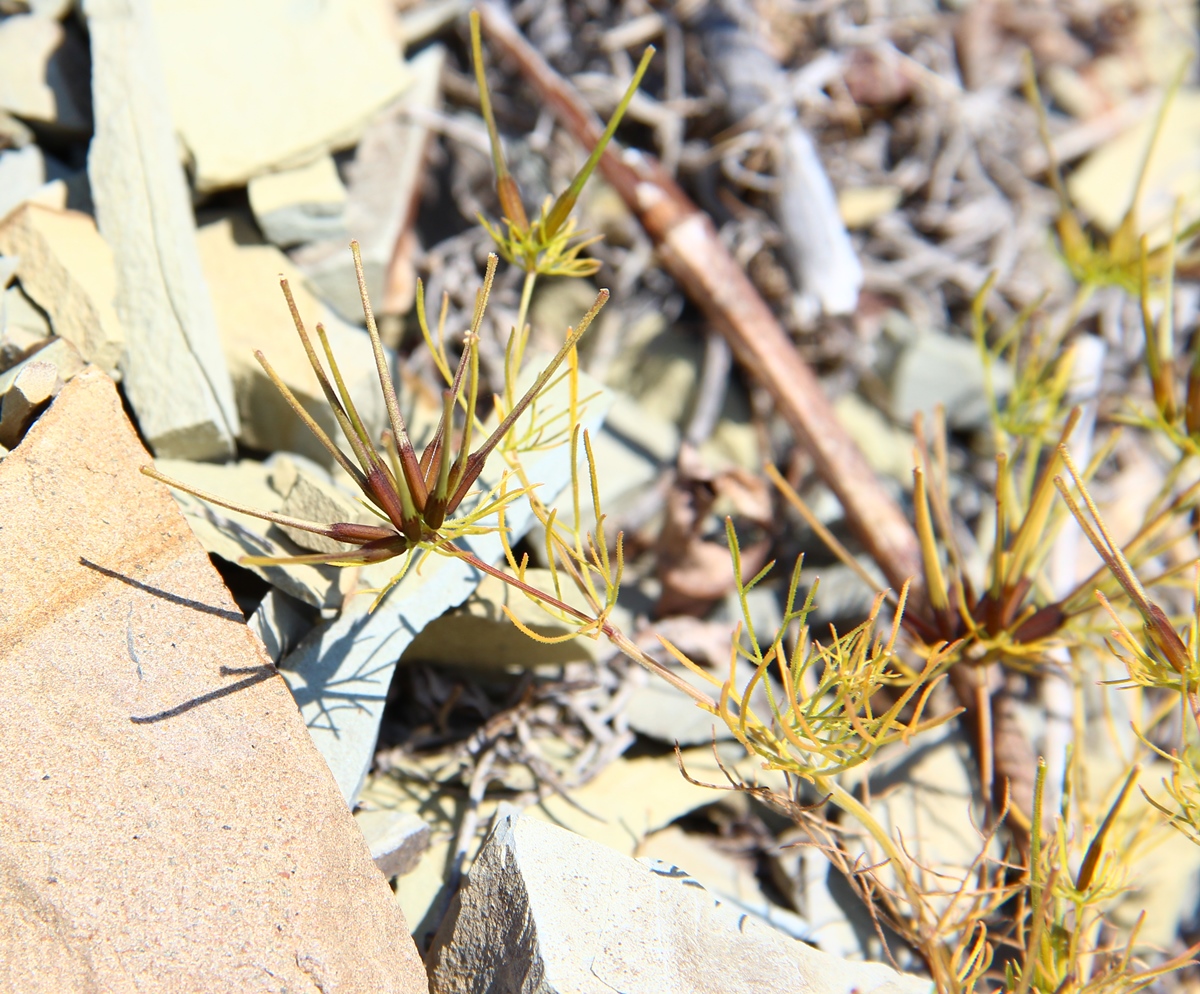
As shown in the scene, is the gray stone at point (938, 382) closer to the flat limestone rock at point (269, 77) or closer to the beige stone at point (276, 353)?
the beige stone at point (276, 353)

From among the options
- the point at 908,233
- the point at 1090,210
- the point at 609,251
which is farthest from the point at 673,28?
the point at 1090,210

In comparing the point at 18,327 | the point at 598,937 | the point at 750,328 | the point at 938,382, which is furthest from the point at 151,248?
the point at 938,382

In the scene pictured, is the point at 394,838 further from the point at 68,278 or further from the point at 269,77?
the point at 269,77

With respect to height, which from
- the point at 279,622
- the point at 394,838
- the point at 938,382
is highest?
the point at 279,622

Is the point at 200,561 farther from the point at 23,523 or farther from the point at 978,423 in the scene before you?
the point at 978,423

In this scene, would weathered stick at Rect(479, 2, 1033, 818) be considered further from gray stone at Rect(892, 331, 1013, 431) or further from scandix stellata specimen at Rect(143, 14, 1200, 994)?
gray stone at Rect(892, 331, 1013, 431)

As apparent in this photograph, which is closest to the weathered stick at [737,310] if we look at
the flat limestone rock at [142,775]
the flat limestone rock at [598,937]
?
the flat limestone rock at [598,937]
